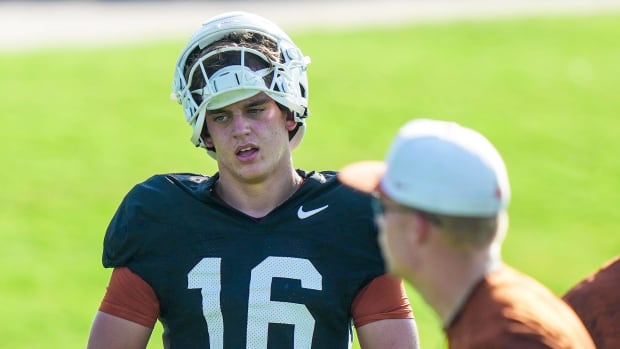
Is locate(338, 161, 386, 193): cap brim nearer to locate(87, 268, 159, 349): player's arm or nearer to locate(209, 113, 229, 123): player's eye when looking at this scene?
locate(209, 113, 229, 123): player's eye

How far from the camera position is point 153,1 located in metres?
21.2

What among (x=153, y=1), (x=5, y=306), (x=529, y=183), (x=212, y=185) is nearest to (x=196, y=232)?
(x=212, y=185)

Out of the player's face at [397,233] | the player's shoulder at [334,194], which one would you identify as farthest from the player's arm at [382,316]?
the player's face at [397,233]

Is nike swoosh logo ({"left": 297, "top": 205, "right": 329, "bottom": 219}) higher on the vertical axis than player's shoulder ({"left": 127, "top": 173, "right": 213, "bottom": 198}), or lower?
lower

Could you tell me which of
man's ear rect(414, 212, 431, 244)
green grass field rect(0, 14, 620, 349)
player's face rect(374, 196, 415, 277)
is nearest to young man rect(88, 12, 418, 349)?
player's face rect(374, 196, 415, 277)

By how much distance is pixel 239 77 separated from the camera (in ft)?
14.8

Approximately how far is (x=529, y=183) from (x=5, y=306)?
566cm

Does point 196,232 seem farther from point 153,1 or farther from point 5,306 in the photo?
point 153,1

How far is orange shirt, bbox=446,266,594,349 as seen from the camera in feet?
10.6

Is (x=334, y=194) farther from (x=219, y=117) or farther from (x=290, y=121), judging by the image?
(x=219, y=117)

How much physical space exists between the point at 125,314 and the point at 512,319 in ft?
5.42

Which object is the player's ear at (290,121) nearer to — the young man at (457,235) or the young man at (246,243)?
the young man at (246,243)

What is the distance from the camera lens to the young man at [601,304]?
393 centimetres

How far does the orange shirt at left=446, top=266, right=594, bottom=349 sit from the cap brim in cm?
42
